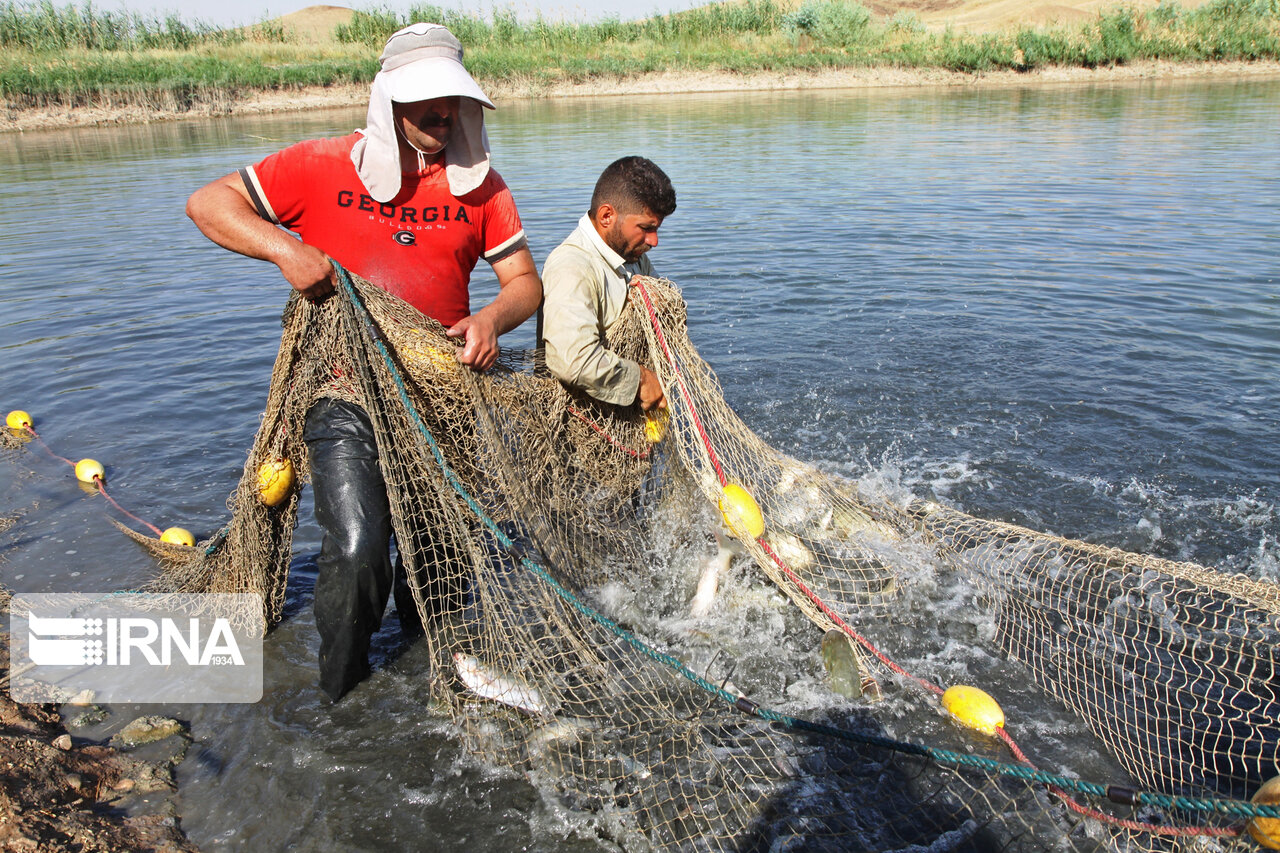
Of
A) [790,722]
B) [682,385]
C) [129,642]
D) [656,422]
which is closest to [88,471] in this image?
[129,642]

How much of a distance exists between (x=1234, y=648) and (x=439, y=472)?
3870mm

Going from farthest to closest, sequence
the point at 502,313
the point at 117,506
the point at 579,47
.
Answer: the point at 579,47, the point at 117,506, the point at 502,313

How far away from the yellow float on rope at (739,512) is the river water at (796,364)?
145 centimetres

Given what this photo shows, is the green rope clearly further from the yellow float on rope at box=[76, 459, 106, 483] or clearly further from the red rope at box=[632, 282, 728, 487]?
the yellow float on rope at box=[76, 459, 106, 483]

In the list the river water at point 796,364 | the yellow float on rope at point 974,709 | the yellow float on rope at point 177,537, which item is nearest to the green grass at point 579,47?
the river water at point 796,364

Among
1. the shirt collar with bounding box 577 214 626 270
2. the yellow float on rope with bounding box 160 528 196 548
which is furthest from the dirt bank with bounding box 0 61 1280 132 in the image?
the shirt collar with bounding box 577 214 626 270

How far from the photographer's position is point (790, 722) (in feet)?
8.71

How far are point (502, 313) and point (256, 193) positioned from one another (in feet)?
3.40

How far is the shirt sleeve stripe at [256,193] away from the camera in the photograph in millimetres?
3086

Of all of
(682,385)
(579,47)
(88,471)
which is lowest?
(88,471)

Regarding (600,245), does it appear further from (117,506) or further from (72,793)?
(117,506)

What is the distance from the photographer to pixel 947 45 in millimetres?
37531

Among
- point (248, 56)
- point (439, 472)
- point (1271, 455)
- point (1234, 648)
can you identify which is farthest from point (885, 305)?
point (248, 56)

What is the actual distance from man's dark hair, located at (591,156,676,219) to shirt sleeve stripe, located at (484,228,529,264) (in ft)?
1.38
